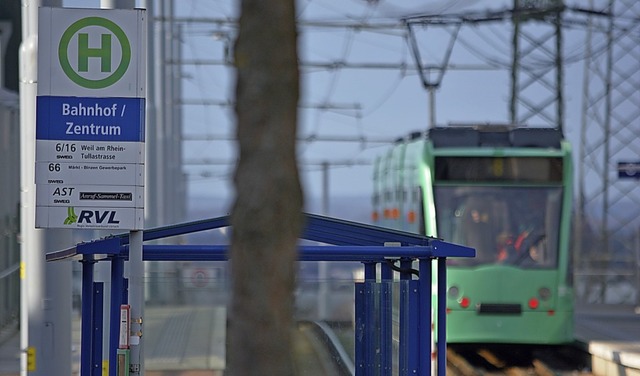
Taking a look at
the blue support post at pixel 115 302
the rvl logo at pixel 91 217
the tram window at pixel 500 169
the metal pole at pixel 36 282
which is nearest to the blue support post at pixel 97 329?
the blue support post at pixel 115 302

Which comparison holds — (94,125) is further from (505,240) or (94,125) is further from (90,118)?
(505,240)

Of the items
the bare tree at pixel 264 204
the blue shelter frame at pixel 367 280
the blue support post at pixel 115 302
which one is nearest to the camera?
the bare tree at pixel 264 204

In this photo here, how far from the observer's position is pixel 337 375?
32.7ft

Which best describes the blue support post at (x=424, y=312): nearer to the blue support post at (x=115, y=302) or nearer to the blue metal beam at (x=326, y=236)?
the blue metal beam at (x=326, y=236)

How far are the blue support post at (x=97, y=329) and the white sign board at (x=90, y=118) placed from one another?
1559 mm

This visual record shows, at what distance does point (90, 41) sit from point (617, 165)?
21268 mm

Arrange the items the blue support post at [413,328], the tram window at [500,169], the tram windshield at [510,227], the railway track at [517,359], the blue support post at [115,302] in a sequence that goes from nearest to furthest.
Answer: the blue support post at [115,302] → the blue support post at [413,328] → the tram windshield at [510,227] → the tram window at [500,169] → the railway track at [517,359]

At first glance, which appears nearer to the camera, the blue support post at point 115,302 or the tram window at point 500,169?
the blue support post at point 115,302

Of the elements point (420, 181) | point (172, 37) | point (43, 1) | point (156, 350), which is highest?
point (172, 37)

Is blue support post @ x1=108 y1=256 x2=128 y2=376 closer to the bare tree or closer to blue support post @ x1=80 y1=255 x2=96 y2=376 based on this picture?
blue support post @ x1=80 y1=255 x2=96 y2=376

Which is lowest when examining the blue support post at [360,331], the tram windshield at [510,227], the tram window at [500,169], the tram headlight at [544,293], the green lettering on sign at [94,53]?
the tram headlight at [544,293]

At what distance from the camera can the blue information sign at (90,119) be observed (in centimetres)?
823

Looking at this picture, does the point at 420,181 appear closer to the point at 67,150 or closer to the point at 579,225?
the point at 67,150

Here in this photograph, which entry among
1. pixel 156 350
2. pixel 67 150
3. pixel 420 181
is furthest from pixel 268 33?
pixel 420 181
